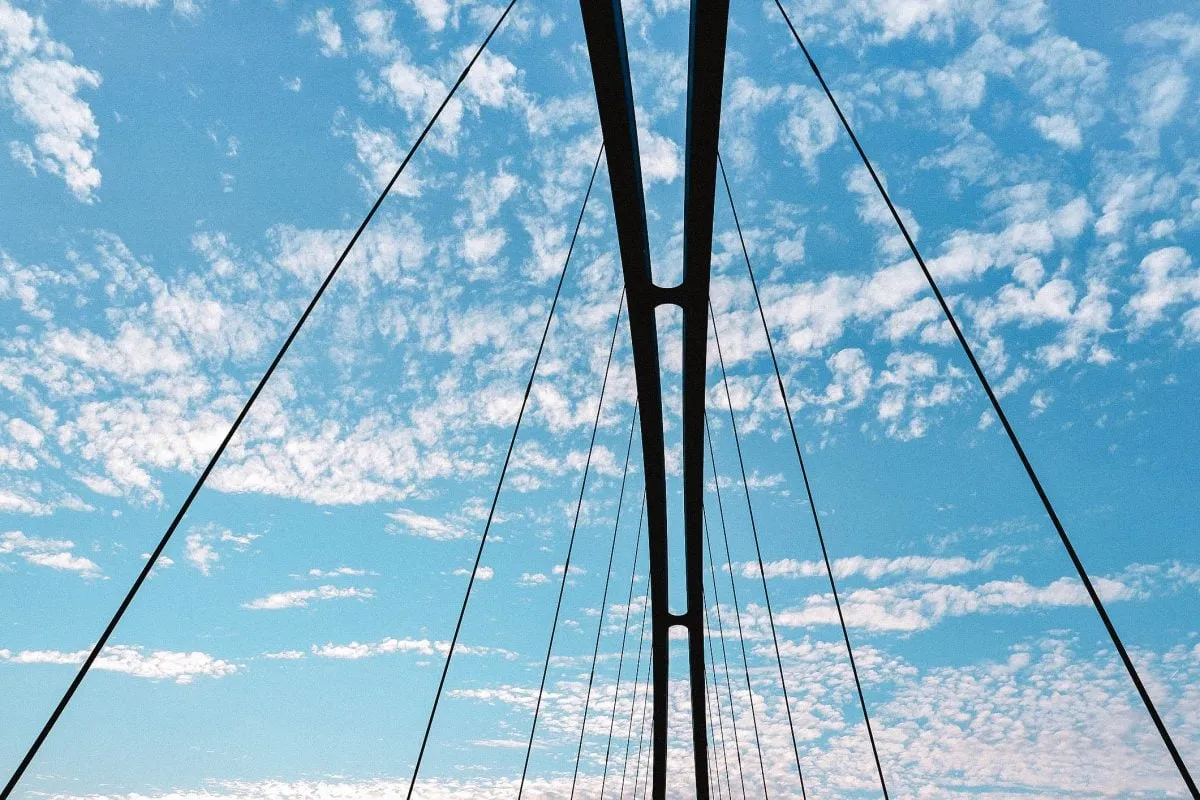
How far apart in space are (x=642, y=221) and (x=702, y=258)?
1389 millimetres

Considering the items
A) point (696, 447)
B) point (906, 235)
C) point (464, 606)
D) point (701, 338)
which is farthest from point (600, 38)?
point (696, 447)

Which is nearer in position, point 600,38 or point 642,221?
point 600,38

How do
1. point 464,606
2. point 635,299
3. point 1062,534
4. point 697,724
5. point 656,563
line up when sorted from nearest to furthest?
1. point 1062,534
2. point 464,606
3. point 635,299
4. point 656,563
5. point 697,724

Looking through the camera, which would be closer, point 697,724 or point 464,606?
point 464,606

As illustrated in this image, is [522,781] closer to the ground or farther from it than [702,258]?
closer to the ground

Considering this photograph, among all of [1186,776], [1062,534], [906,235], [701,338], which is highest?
[701,338]

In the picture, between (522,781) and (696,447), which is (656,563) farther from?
(522,781)

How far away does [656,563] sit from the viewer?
68.8ft

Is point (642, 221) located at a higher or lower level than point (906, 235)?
higher

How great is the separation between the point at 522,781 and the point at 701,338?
8.86 metres

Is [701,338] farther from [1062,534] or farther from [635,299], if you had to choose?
[1062,534]

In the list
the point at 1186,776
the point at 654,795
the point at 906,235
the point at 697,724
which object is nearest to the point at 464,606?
the point at 906,235

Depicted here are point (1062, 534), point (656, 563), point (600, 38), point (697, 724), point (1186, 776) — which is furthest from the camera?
point (697, 724)

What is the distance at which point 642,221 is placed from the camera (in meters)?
11.0
